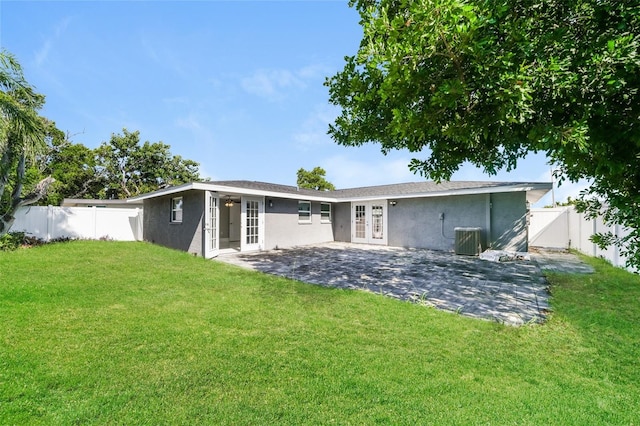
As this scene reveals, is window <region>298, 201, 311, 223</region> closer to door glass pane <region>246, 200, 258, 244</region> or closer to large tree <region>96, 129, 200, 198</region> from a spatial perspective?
door glass pane <region>246, 200, 258, 244</region>

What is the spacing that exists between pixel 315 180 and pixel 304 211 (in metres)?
17.4

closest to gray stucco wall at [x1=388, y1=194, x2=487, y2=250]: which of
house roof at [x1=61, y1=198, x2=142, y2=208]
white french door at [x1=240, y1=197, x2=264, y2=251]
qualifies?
white french door at [x1=240, y1=197, x2=264, y2=251]

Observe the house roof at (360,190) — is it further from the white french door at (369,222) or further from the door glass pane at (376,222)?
the door glass pane at (376,222)

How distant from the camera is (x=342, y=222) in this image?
1574 cm

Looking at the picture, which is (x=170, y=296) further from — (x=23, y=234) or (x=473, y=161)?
(x=23, y=234)

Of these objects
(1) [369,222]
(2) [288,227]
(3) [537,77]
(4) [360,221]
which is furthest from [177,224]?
(3) [537,77]

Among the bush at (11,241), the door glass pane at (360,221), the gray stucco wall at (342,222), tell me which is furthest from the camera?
the gray stucco wall at (342,222)

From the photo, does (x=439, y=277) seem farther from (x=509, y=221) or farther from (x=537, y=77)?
(x=509, y=221)

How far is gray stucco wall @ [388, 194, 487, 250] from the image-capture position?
38.9 ft

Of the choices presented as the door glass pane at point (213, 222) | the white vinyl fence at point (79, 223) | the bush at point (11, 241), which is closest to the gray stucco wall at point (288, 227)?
the door glass pane at point (213, 222)

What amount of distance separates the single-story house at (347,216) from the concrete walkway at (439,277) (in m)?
1.18

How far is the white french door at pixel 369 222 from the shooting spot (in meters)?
14.3

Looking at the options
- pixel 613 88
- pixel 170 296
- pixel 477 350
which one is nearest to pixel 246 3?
pixel 170 296

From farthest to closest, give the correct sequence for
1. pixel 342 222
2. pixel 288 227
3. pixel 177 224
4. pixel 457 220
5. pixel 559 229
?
1. pixel 342 222
2. pixel 288 227
3. pixel 559 229
4. pixel 457 220
5. pixel 177 224
